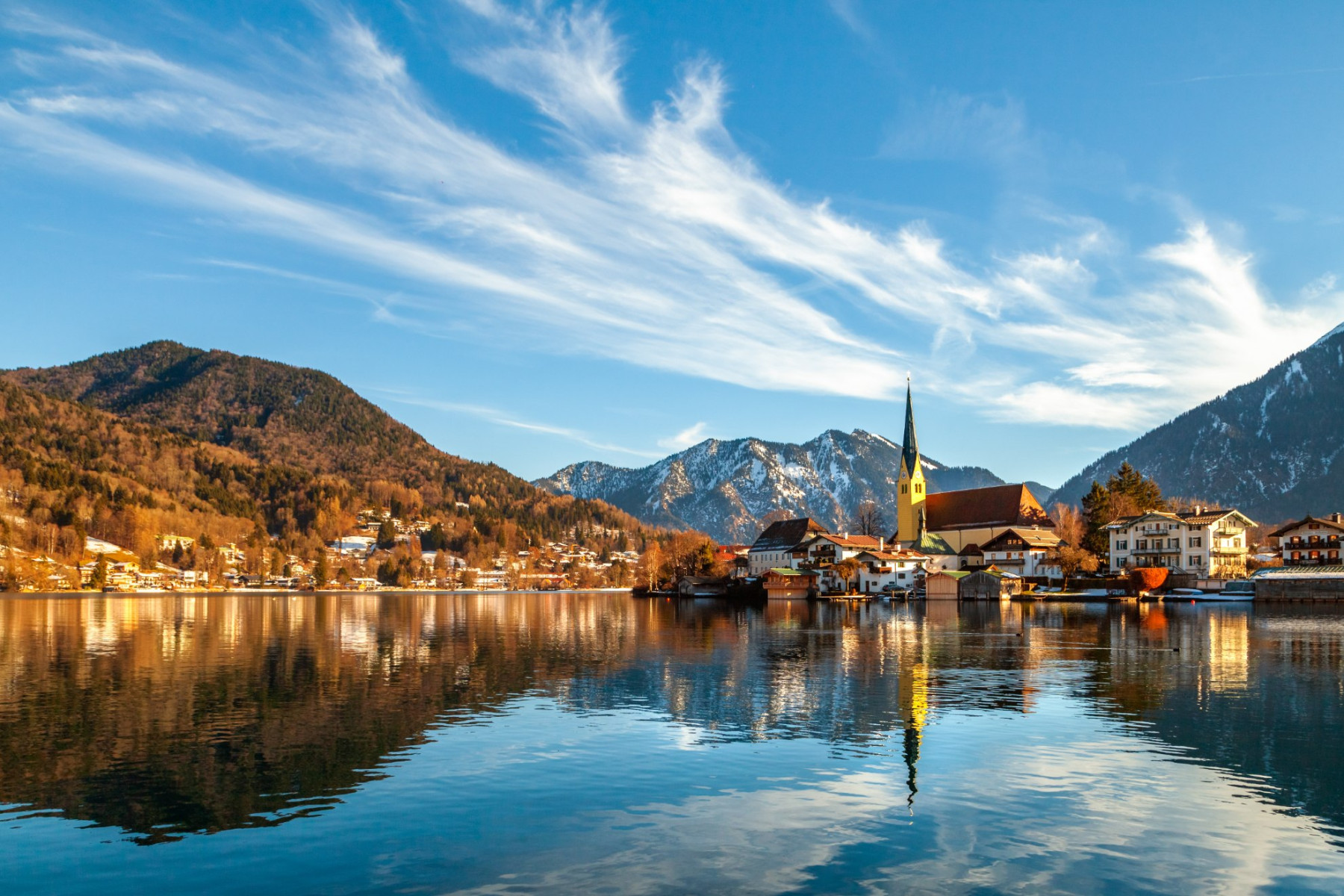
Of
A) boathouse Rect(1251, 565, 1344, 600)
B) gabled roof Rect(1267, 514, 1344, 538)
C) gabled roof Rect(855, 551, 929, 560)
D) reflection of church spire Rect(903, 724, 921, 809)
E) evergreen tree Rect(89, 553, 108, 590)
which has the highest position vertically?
gabled roof Rect(1267, 514, 1344, 538)

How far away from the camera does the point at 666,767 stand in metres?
23.3

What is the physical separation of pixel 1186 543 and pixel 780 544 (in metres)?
77.0

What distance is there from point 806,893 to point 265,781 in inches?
521

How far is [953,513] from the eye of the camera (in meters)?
182

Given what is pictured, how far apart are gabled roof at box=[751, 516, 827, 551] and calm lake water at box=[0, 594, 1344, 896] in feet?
451

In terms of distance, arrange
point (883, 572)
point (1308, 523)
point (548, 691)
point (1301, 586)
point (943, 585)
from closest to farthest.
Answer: point (548, 691), point (1301, 586), point (1308, 523), point (943, 585), point (883, 572)

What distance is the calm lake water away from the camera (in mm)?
15930

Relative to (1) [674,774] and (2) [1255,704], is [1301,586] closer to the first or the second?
(2) [1255,704]

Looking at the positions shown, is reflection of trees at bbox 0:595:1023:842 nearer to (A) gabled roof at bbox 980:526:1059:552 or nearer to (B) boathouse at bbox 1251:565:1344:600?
(B) boathouse at bbox 1251:565:1344:600

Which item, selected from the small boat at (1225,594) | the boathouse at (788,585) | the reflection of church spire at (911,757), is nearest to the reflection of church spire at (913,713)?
the reflection of church spire at (911,757)

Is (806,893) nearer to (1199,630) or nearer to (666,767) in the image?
(666,767)

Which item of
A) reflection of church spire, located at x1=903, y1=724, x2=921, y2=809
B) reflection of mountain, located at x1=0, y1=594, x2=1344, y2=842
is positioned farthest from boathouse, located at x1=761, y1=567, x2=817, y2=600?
reflection of church spire, located at x1=903, y1=724, x2=921, y2=809

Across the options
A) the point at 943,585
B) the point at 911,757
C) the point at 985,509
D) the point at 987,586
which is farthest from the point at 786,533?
the point at 911,757

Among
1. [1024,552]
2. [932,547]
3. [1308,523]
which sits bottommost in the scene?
[1024,552]
